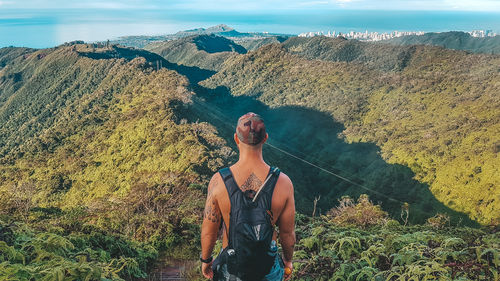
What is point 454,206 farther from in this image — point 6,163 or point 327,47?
point 327,47

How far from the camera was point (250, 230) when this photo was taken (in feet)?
10.9

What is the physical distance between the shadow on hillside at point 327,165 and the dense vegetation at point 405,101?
0.57 meters

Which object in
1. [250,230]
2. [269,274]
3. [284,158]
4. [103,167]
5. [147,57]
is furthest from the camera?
[147,57]

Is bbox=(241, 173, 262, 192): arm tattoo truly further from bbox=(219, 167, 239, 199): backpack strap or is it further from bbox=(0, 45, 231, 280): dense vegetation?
bbox=(0, 45, 231, 280): dense vegetation

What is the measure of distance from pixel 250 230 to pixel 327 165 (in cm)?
6147

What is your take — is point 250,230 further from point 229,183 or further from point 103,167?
point 103,167

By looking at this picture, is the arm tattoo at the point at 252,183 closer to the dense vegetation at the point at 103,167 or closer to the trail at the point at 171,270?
the dense vegetation at the point at 103,167

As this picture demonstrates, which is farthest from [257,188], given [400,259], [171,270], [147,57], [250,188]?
[147,57]

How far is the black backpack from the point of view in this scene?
11.0ft

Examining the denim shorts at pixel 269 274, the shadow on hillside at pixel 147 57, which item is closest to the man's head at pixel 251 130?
the denim shorts at pixel 269 274

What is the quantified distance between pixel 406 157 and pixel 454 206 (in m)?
13.2

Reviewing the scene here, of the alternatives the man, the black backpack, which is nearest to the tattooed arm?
the man

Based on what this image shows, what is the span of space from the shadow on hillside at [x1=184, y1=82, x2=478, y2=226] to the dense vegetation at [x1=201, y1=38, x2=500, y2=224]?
0.57m

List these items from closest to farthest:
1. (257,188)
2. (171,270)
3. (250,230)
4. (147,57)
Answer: (250,230)
(257,188)
(171,270)
(147,57)
